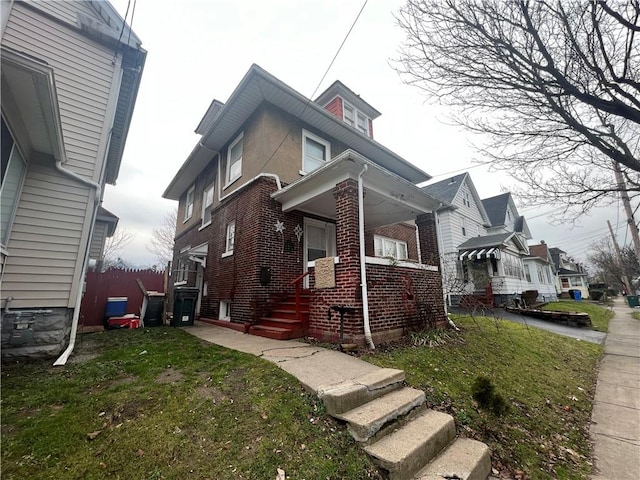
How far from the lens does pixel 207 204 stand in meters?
11.6

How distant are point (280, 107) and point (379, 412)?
27.4 feet

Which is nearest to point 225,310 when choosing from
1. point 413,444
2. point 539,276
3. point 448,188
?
point 413,444

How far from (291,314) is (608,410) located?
5828 mm

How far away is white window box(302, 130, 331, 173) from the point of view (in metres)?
8.80

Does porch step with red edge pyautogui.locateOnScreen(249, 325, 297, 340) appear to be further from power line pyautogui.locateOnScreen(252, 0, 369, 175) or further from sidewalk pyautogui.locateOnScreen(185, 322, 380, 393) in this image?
power line pyautogui.locateOnScreen(252, 0, 369, 175)

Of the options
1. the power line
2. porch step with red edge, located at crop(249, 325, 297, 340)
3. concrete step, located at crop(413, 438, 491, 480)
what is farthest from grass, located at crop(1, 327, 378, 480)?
the power line

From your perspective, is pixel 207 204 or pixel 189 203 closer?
pixel 207 204

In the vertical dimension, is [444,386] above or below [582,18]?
below

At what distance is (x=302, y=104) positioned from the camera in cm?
825

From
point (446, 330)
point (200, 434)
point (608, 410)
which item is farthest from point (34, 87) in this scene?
point (608, 410)

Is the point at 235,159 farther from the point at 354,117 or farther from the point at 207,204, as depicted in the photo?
the point at 354,117

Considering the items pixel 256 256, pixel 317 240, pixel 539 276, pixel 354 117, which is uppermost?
pixel 354 117

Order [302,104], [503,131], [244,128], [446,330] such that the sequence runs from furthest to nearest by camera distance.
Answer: [244,128] < [302,104] < [446,330] < [503,131]

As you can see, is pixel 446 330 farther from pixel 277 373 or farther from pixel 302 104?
pixel 302 104
